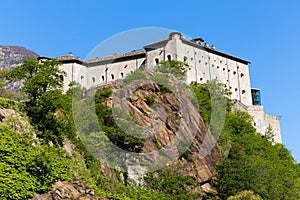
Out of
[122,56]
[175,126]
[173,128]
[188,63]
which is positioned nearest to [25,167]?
[173,128]

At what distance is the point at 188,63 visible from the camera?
68688 millimetres

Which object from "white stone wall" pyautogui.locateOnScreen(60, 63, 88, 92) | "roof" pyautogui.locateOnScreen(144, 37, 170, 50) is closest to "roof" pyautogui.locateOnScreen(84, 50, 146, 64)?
"white stone wall" pyautogui.locateOnScreen(60, 63, 88, 92)

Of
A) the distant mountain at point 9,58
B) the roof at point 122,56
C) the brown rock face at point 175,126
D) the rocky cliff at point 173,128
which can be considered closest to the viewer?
the rocky cliff at point 173,128

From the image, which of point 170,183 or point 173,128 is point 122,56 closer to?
point 173,128

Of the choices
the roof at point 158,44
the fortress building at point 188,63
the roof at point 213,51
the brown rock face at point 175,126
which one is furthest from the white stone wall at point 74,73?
the brown rock face at point 175,126

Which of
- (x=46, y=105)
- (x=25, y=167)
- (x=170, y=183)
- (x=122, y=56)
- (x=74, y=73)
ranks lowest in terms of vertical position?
(x=170, y=183)

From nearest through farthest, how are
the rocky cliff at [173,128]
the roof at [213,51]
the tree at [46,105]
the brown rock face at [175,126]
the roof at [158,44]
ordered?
the tree at [46,105], the rocky cliff at [173,128], the brown rock face at [175,126], the roof at [158,44], the roof at [213,51]

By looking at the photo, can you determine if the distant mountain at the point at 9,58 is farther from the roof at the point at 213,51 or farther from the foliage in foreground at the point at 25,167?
the foliage in foreground at the point at 25,167

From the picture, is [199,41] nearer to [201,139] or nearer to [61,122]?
[201,139]

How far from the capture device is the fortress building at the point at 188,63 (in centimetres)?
6744

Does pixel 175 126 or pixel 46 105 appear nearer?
pixel 46 105

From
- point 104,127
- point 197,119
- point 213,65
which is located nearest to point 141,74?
point 197,119

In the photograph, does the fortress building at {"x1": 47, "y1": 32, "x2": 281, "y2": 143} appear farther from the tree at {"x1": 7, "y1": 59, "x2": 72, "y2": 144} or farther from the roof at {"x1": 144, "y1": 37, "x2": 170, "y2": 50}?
the tree at {"x1": 7, "y1": 59, "x2": 72, "y2": 144}

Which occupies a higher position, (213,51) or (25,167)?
(213,51)
